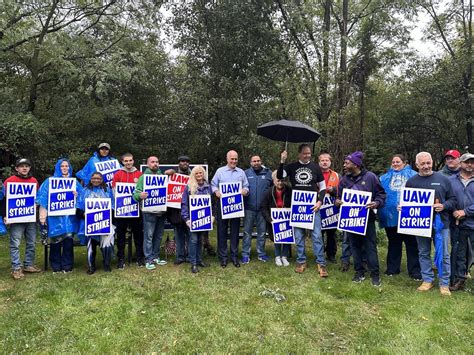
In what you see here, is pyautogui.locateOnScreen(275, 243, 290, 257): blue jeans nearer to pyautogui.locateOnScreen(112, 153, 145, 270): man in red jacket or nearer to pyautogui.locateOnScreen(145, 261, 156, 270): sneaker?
pyautogui.locateOnScreen(145, 261, 156, 270): sneaker

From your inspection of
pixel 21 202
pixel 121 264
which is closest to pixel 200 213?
pixel 121 264

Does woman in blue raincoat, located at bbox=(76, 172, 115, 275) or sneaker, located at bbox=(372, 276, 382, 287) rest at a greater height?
woman in blue raincoat, located at bbox=(76, 172, 115, 275)

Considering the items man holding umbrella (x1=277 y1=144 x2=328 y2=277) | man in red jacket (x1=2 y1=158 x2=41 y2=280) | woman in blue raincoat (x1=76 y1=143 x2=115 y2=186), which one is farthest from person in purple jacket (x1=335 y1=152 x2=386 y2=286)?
man in red jacket (x1=2 y1=158 x2=41 y2=280)

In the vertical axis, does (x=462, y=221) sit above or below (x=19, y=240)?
above

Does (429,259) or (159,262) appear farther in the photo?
(159,262)

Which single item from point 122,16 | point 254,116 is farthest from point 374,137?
point 122,16

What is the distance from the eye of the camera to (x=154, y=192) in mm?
6961

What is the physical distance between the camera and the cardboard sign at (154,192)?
6.89 meters

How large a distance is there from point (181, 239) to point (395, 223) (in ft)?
13.7

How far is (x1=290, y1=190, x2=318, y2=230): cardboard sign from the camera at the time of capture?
6.68 meters

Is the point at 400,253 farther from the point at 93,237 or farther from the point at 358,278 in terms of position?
the point at 93,237

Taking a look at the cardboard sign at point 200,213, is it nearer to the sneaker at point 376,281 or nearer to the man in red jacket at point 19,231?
the man in red jacket at point 19,231

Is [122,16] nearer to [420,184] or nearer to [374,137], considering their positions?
[420,184]

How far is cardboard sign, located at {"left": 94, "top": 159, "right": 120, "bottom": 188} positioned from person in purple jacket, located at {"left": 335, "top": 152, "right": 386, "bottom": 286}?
15.2 feet
